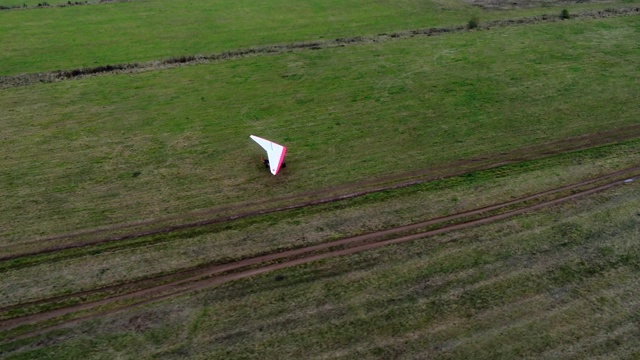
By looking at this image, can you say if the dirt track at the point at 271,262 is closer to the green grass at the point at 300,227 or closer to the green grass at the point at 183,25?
the green grass at the point at 300,227

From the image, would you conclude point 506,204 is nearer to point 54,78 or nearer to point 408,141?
point 408,141

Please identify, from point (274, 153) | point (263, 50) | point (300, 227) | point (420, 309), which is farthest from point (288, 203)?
point (263, 50)

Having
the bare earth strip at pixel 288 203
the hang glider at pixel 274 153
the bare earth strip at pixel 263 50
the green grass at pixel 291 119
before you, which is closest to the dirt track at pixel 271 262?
the bare earth strip at pixel 288 203

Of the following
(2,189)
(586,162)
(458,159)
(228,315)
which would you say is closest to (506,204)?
(458,159)

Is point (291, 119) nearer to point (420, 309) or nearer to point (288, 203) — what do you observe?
point (288, 203)

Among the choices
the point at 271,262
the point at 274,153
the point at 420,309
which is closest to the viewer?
the point at 420,309

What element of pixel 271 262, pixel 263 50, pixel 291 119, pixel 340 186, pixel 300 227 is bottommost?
pixel 271 262

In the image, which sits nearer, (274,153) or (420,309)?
(420,309)

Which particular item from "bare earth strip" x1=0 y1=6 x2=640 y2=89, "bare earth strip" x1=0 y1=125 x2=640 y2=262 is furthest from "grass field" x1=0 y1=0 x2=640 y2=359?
"bare earth strip" x1=0 y1=6 x2=640 y2=89
